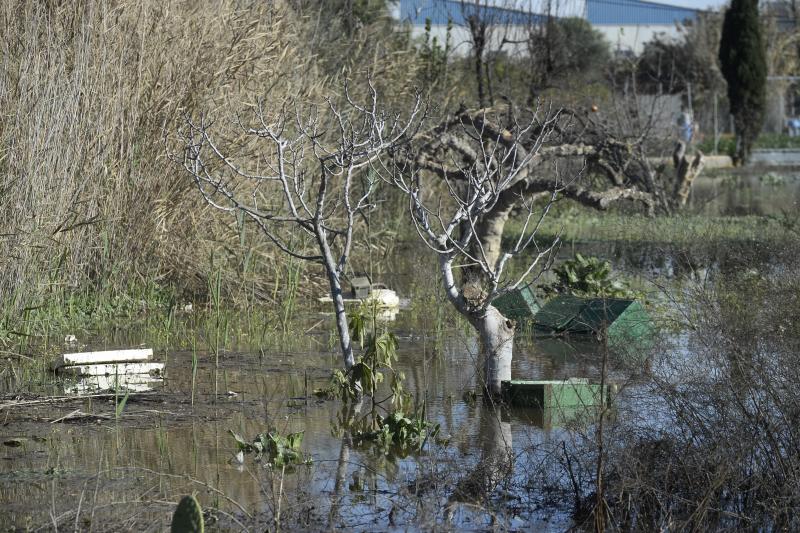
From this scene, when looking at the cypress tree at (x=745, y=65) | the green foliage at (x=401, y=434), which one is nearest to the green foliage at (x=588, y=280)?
the green foliage at (x=401, y=434)

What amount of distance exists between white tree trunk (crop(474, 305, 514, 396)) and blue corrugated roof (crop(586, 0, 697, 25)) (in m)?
47.6

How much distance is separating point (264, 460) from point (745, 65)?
26.8 meters

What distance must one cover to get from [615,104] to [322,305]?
9.89 m

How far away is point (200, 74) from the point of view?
32.4 ft

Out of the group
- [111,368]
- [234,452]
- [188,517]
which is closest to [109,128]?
[111,368]

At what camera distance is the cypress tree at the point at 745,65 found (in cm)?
2986

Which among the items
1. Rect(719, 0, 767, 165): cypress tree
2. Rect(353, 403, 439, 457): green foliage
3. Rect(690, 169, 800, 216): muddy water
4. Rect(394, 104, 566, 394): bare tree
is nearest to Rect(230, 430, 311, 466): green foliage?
Rect(353, 403, 439, 457): green foliage

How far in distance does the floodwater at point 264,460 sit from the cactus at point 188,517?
1.22ft

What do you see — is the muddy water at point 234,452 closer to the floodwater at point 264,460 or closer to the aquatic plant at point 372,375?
the floodwater at point 264,460

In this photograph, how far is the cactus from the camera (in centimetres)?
371

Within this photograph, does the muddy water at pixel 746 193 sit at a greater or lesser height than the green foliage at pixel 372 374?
greater

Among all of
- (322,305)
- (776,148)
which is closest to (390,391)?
(322,305)

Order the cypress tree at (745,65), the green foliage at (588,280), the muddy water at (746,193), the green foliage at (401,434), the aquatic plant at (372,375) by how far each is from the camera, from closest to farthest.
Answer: the green foliage at (401,434)
the aquatic plant at (372,375)
the green foliage at (588,280)
the muddy water at (746,193)
the cypress tree at (745,65)

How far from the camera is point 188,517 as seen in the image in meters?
3.74
